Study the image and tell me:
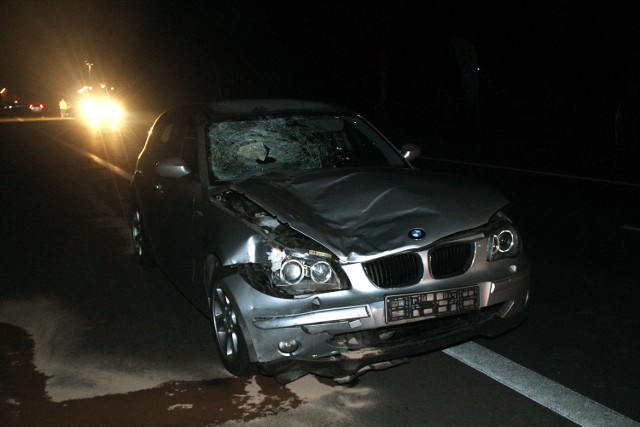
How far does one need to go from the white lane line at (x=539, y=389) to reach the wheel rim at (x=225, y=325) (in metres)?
1.35

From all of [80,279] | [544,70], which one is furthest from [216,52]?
[80,279]

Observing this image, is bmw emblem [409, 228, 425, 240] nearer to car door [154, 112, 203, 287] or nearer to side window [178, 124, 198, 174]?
car door [154, 112, 203, 287]

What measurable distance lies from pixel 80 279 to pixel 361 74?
4037 centimetres

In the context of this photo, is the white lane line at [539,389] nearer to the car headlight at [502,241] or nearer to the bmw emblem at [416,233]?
the car headlight at [502,241]

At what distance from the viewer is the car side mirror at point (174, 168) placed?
5914mm

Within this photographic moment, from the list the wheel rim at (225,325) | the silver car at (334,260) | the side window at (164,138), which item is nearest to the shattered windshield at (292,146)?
the silver car at (334,260)

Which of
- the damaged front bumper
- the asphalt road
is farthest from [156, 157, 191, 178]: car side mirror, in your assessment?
the damaged front bumper

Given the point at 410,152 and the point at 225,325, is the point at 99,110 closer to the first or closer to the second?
the point at 410,152

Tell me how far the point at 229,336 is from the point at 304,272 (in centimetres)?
72

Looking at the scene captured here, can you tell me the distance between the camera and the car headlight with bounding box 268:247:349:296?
4.43 metres

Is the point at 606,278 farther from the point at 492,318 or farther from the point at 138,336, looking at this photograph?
the point at 138,336

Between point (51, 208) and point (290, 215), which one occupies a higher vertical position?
point (290, 215)

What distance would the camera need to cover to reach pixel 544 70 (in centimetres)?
2952

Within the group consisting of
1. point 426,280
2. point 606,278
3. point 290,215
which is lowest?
point 606,278
